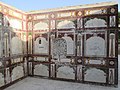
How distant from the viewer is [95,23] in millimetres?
4156

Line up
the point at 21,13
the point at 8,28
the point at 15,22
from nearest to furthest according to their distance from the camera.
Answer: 1. the point at 8,28
2. the point at 15,22
3. the point at 21,13

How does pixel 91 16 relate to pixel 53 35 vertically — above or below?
above

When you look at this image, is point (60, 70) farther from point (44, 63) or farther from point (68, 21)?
point (68, 21)

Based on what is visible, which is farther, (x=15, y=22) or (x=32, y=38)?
(x=32, y=38)

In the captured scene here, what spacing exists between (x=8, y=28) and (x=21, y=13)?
962mm

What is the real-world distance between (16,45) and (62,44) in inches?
62.7

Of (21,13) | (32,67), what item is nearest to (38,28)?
(21,13)

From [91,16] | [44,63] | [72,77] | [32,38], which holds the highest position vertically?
[91,16]

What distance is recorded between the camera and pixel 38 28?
484 centimetres

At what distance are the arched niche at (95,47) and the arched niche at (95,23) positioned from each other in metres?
0.39

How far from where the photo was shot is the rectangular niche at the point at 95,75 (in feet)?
13.6

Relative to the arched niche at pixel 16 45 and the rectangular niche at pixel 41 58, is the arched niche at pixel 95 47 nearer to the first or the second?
the rectangular niche at pixel 41 58

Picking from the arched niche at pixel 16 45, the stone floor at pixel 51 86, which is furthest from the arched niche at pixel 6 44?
the stone floor at pixel 51 86

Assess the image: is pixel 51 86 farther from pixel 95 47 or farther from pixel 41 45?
pixel 95 47
